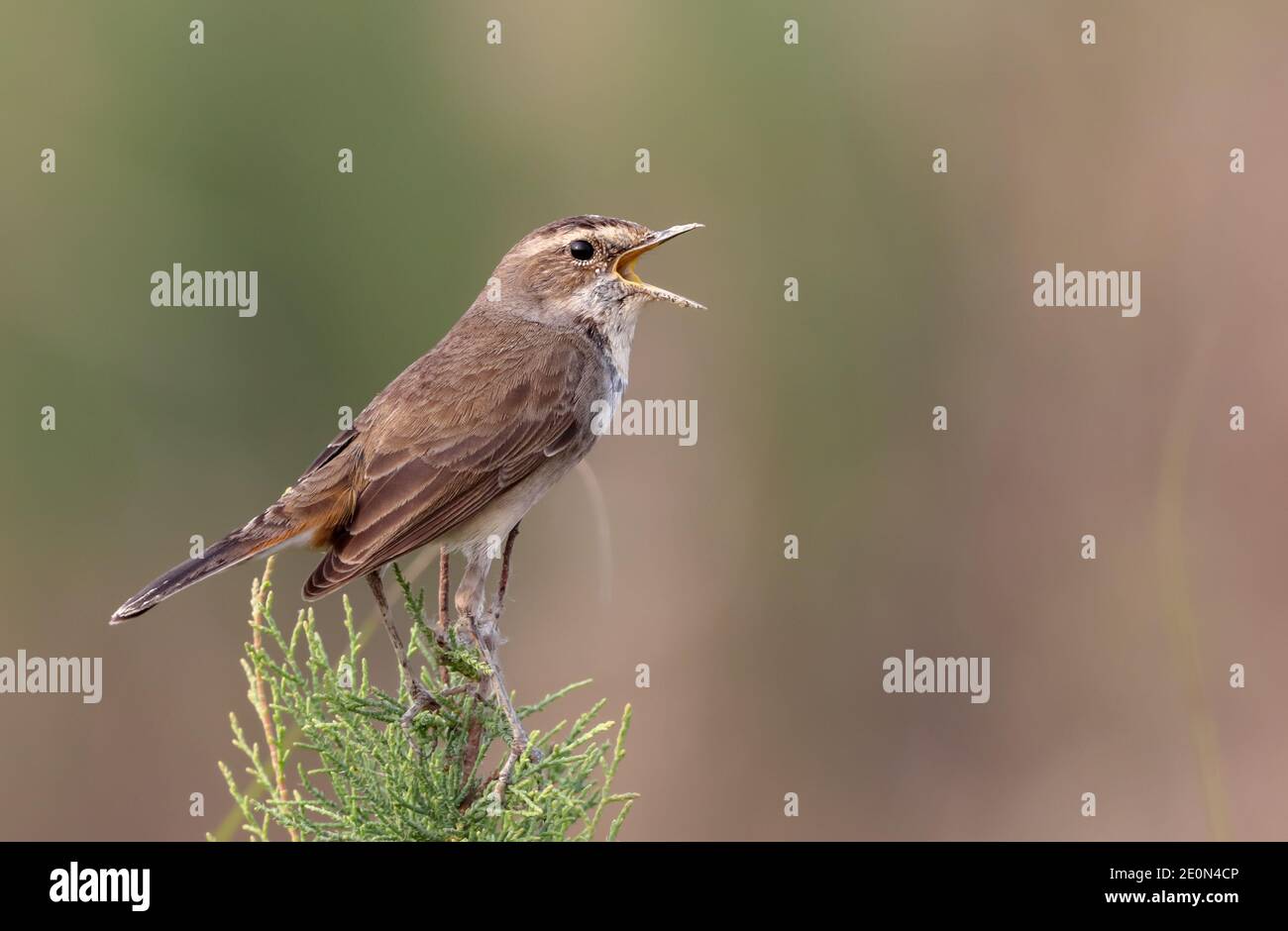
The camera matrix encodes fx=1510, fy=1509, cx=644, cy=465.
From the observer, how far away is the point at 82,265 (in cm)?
880

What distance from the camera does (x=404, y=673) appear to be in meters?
5.31

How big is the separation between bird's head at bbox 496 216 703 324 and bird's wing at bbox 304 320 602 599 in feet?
0.59

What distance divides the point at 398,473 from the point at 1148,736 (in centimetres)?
493

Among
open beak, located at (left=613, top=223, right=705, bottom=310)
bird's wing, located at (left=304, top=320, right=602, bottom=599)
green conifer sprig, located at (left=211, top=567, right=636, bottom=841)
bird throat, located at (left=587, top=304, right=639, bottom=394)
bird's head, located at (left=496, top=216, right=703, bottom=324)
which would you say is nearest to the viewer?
green conifer sprig, located at (left=211, top=567, right=636, bottom=841)

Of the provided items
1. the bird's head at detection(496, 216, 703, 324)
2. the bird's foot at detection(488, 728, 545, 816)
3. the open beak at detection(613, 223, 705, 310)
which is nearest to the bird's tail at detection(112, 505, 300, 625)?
the bird's foot at detection(488, 728, 545, 816)

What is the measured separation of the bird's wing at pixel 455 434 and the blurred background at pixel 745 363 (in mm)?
2384

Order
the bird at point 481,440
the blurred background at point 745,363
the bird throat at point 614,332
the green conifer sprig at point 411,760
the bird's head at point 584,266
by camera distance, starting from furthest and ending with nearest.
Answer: the blurred background at point 745,363 < the bird throat at point 614,332 < the bird's head at point 584,266 < the bird at point 481,440 < the green conifer sprig at point 411,760

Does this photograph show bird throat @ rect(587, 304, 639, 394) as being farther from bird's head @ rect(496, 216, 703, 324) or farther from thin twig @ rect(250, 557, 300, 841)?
thin twig @ rect(250, 557, 300, 841)

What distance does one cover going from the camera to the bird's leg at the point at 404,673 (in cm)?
503

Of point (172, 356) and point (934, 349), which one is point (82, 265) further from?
point (934, 349)

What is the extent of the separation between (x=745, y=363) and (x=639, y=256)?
259 cm

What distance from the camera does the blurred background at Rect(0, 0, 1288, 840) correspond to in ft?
28.6

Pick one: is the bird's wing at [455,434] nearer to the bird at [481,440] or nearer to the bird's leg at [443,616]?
the bird at [481,440]

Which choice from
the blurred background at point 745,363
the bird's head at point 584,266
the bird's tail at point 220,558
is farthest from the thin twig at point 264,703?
the blurred background at point 745,363
